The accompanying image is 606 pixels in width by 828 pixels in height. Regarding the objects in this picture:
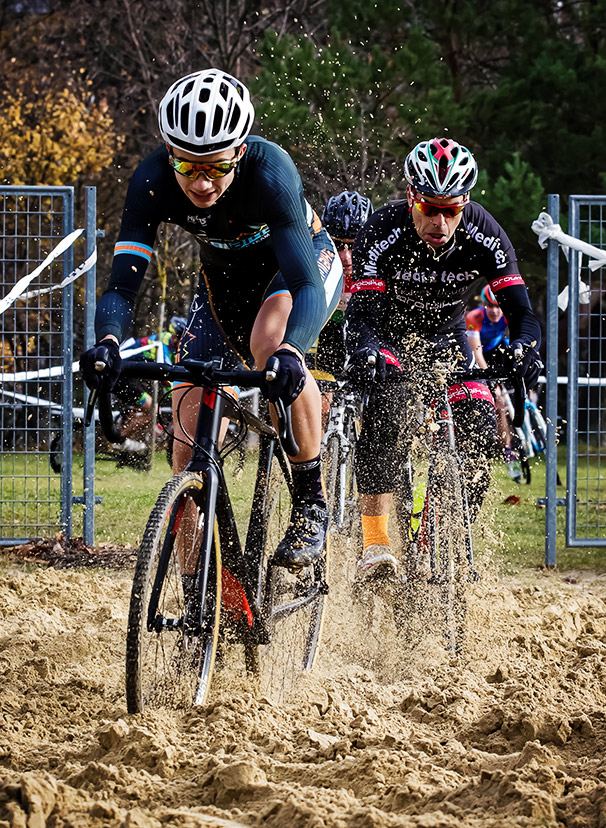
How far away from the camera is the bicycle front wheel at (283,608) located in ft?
14.4

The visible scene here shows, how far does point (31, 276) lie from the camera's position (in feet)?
23.7

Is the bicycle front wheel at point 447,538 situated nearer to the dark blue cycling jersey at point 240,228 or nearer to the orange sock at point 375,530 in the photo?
the orange sock at point 375,530

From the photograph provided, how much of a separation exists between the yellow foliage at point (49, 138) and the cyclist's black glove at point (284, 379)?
1693 cm

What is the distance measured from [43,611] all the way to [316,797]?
3.29m

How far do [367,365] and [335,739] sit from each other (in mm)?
2052

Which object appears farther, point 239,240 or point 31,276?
point 31,276

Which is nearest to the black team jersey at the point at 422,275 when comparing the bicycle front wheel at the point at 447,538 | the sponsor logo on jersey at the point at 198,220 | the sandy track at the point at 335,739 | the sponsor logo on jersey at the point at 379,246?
the sponsor logo on jersey at the point at 379,246

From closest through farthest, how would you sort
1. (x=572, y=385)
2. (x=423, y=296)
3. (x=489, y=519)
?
Answer: (x=423, y=296) → (x=489, y=519) → (x=572, y=385)

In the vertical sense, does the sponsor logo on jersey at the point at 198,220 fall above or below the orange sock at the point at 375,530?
above

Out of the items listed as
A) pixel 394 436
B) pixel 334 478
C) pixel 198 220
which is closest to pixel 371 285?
pixel 394 436

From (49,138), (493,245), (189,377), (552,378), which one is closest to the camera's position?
(189,377)

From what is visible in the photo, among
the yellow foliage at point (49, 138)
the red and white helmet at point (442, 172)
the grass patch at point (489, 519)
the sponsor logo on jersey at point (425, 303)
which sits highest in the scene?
the yellow foliage at point (49, 138)

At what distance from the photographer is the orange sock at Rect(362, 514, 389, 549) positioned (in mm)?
5797

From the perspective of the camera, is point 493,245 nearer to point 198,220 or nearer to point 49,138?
point 198,220
